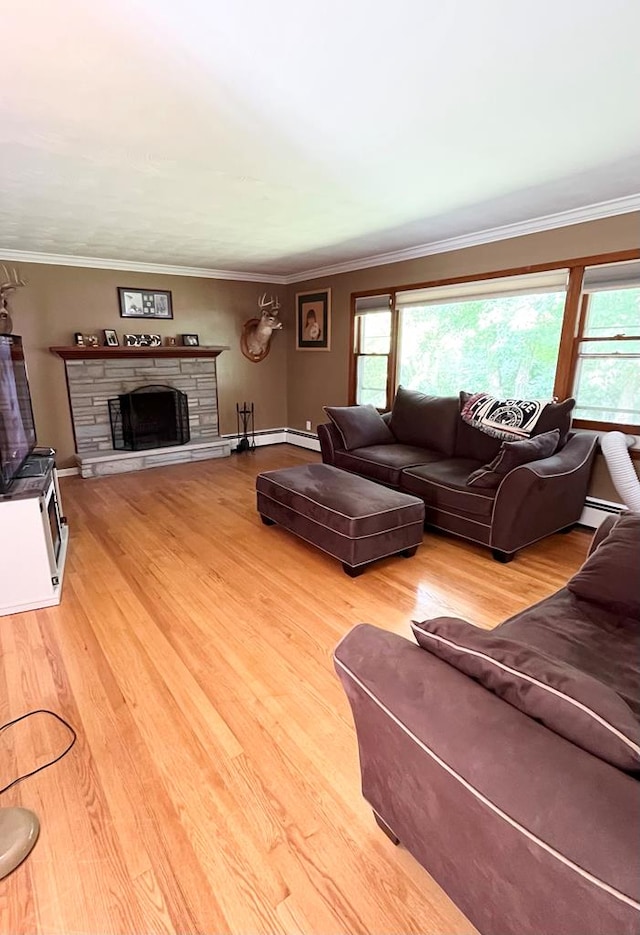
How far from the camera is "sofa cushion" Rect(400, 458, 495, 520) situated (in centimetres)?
321

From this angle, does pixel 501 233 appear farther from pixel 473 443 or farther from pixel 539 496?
pixel 539 496

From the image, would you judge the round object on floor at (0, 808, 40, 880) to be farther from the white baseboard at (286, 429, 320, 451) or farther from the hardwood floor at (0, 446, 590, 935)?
the white baseboard at (286, 429, 320, 451)

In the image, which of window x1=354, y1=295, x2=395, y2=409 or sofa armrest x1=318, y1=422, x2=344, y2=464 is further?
window x1=354, y1=295, x2=395, y2=409

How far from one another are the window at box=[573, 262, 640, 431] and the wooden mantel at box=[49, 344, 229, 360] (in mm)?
4268

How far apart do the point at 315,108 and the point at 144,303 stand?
4.30 m

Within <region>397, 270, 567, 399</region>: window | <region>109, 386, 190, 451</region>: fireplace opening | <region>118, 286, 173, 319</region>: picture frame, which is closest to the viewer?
<region>397, 270, 567, 399</region>: window

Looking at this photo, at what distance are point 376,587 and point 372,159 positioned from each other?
243 cm

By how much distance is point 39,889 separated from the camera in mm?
1254

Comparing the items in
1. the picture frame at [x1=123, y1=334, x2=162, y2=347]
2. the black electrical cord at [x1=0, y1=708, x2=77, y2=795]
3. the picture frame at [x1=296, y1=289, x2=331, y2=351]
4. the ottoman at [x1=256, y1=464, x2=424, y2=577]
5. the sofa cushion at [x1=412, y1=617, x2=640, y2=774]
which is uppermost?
the picture frame at [x1=296, y1=289, x2=331, y2=351]

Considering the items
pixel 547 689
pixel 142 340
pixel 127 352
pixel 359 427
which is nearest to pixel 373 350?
pixel 359 427

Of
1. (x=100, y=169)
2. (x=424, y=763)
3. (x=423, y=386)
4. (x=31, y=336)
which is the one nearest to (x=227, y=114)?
(x=100, y=169)

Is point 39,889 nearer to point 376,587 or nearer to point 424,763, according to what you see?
point 424,763

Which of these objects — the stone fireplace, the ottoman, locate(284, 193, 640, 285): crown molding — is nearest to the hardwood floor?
the ottoman

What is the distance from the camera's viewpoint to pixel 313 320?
6.29m
